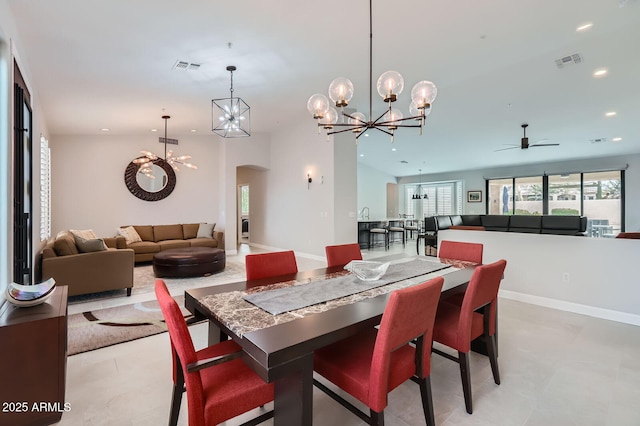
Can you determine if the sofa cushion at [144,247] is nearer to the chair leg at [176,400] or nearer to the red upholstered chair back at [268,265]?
the red upholstered chair back at [268,265]

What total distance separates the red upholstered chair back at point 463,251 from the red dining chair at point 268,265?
1680 millimetres

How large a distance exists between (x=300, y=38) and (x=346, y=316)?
333 cm

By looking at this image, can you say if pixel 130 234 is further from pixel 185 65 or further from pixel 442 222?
pixel 442 222

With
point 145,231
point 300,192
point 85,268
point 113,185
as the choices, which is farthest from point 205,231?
point 85,268

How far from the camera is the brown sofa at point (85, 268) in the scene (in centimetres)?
393

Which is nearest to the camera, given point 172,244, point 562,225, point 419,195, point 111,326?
point 111,326

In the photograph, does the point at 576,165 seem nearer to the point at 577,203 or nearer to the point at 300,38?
the point at 577,203

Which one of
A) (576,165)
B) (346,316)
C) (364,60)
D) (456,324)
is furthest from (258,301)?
(576,165)

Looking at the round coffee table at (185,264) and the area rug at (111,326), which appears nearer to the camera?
the area rug at (111,326)

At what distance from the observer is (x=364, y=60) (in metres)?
4.16

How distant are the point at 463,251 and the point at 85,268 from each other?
15.7 ft

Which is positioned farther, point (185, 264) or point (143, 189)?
point (143, 189)

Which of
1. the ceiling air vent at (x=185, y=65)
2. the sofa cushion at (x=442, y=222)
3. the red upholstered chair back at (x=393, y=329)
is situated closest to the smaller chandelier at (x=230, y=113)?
the ceiling air vent at (x=185, y=65)

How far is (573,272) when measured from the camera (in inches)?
147
